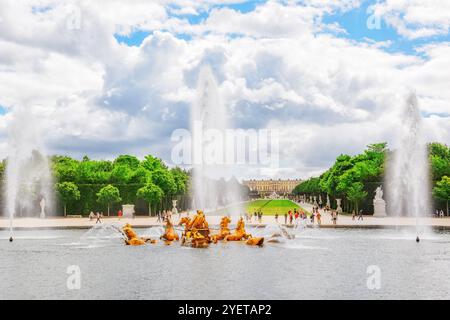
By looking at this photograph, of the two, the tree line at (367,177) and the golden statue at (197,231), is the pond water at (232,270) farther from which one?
the tree line at (367,177)

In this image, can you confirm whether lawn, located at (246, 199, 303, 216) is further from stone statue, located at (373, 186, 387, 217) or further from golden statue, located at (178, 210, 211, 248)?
golden statue, located at (178, 210, 211, 248)

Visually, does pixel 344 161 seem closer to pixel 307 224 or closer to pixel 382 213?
pixel 382 213

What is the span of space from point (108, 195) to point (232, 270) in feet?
168

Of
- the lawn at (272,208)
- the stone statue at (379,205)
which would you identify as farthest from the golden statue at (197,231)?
the lawn at (272,208)

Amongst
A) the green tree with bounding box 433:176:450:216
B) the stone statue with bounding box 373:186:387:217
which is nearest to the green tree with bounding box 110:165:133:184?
the stone statue with bounding box 373:186:387:217

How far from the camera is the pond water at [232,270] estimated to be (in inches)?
802

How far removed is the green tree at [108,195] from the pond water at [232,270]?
36.4 m

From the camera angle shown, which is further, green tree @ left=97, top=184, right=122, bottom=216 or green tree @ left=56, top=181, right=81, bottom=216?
green tree @ left=97, top=184, right=122, bottom=216

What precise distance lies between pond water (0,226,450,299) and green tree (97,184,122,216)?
36409 millimetres

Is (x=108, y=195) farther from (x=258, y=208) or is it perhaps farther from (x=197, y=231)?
(x=197, y=231)

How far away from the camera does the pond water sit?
20.4 metres

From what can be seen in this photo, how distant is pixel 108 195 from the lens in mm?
74000

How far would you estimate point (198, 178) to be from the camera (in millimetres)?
47406

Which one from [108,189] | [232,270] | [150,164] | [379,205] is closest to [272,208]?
[150,164]
